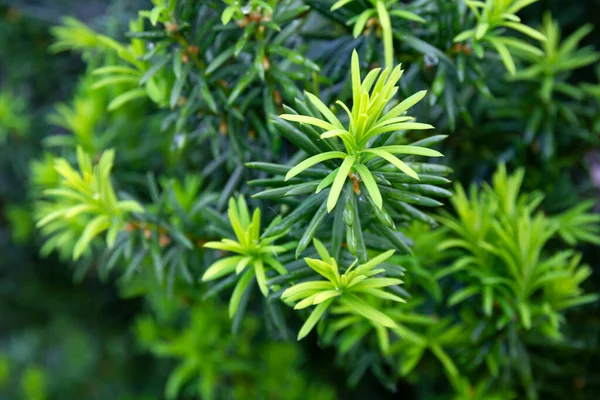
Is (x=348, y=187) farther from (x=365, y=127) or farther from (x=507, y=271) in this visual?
(x=507, y=271)

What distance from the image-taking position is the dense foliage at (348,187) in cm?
65

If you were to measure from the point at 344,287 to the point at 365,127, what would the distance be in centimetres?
19

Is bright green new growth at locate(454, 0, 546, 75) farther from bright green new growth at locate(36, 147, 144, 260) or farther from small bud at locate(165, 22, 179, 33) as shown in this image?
bright green new growth at locate(36, 147, 144, 260)

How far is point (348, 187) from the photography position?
62cm

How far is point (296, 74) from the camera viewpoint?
2.51 ft

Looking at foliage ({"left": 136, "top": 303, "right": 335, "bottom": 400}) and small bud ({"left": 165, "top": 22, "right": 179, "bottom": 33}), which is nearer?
small bud ({"left": 165, "top": 22, "right": 179, "bottom": 33})

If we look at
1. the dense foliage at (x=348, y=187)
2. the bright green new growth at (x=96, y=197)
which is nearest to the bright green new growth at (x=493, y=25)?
the dense foliage at (x=348, y=187)

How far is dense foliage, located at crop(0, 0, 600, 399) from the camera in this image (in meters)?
0.65

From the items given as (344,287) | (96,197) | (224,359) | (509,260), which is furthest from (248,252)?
(224,359)

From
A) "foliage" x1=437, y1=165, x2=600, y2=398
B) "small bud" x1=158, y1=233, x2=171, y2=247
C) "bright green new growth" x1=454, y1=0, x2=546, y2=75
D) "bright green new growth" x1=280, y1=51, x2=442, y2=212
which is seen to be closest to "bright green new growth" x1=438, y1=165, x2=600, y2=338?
"foliage" x1=437, y1=165, x2=600, y2=398

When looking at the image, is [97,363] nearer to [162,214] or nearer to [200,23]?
[162,214]

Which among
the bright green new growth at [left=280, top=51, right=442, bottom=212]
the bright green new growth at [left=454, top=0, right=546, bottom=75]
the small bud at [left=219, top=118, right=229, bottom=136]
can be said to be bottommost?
the small bud at [left=219, top=118, right=229, bottom=136]

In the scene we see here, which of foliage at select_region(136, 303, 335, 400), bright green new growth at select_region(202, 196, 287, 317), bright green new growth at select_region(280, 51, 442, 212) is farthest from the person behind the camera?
foliage at select_region(136, 303, 335, 400)

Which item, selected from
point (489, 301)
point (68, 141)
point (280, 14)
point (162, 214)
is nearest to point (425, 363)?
point (489, 301)
